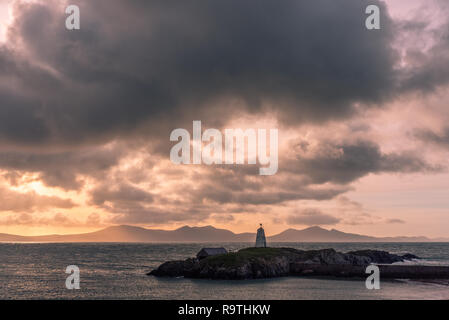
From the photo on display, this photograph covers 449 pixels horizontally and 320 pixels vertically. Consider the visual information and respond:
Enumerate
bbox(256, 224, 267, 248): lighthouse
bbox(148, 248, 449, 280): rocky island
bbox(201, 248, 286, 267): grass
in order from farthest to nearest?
1. bbox(256, 224, 267, 248): lighthouse
2. bbox(201, 248, 286, 267): grass
3. bbox(148, 248, 449, 280): rocky island

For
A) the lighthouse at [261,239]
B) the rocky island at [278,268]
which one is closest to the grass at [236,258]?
the rocky island at [278,268]

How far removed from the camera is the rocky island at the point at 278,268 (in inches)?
3017

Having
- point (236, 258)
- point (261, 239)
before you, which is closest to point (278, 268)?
point (236, 258)

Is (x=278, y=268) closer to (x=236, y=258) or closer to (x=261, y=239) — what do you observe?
(x=236, y=258)

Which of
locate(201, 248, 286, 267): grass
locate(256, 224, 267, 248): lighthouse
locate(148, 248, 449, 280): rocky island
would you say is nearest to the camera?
locate(148, 248, 449, 280): rocky island

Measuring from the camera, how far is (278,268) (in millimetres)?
82188

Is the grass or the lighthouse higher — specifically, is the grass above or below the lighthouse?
below

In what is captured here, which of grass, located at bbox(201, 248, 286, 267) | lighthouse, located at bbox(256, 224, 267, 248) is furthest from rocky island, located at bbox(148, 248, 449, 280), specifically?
lighthouse, located at bbox(256, 224, 267, 248)

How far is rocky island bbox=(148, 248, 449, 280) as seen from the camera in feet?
251

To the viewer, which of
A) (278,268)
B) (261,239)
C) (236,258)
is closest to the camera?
(236,258)

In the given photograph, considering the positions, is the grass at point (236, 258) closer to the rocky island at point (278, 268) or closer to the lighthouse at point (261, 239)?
the rocky island at point (278, 268)

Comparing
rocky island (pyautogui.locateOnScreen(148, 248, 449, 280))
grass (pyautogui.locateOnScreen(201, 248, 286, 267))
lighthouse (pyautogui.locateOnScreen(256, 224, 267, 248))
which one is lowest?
rocky island (pyautogui.locateOnScreen(148, 248, 449, 280))

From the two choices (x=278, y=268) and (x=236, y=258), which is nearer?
(x=236, y=258)

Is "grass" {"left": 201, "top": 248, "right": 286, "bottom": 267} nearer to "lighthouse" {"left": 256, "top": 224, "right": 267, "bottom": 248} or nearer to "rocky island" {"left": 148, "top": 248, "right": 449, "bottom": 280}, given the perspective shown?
"rocky island" {"left": 148, "top": 248, "right": 449, "bottom": 280}
